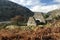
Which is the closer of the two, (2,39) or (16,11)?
(2,39)

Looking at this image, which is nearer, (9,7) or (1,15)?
(1,15)

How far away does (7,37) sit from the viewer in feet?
41.1

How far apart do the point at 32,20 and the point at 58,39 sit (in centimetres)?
2929

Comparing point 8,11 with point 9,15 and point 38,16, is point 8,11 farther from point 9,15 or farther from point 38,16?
point 38,16

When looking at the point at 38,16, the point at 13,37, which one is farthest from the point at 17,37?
the point at 38,16

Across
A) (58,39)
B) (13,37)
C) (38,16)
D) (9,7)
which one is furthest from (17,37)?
(9,7)

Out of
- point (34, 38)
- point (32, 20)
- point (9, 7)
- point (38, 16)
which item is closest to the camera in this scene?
point (34, 38)

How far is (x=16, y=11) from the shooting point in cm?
10656

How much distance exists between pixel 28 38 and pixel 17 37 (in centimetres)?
75

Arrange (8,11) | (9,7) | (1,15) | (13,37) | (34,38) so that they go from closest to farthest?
(34,38), (13,37), (1,15), (8,11), (9,7)

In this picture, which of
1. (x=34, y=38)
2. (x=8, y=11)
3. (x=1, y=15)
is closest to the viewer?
(x=34, y=38)

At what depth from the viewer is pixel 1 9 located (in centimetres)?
10206

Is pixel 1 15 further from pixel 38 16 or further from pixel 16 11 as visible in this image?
pixel 38 16

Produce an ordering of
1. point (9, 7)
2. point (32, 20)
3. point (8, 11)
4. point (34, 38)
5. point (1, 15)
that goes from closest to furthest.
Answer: point (34, 38) → point (32, 20) → point (1, 15) → point (8, 11) → point (9, 7)
